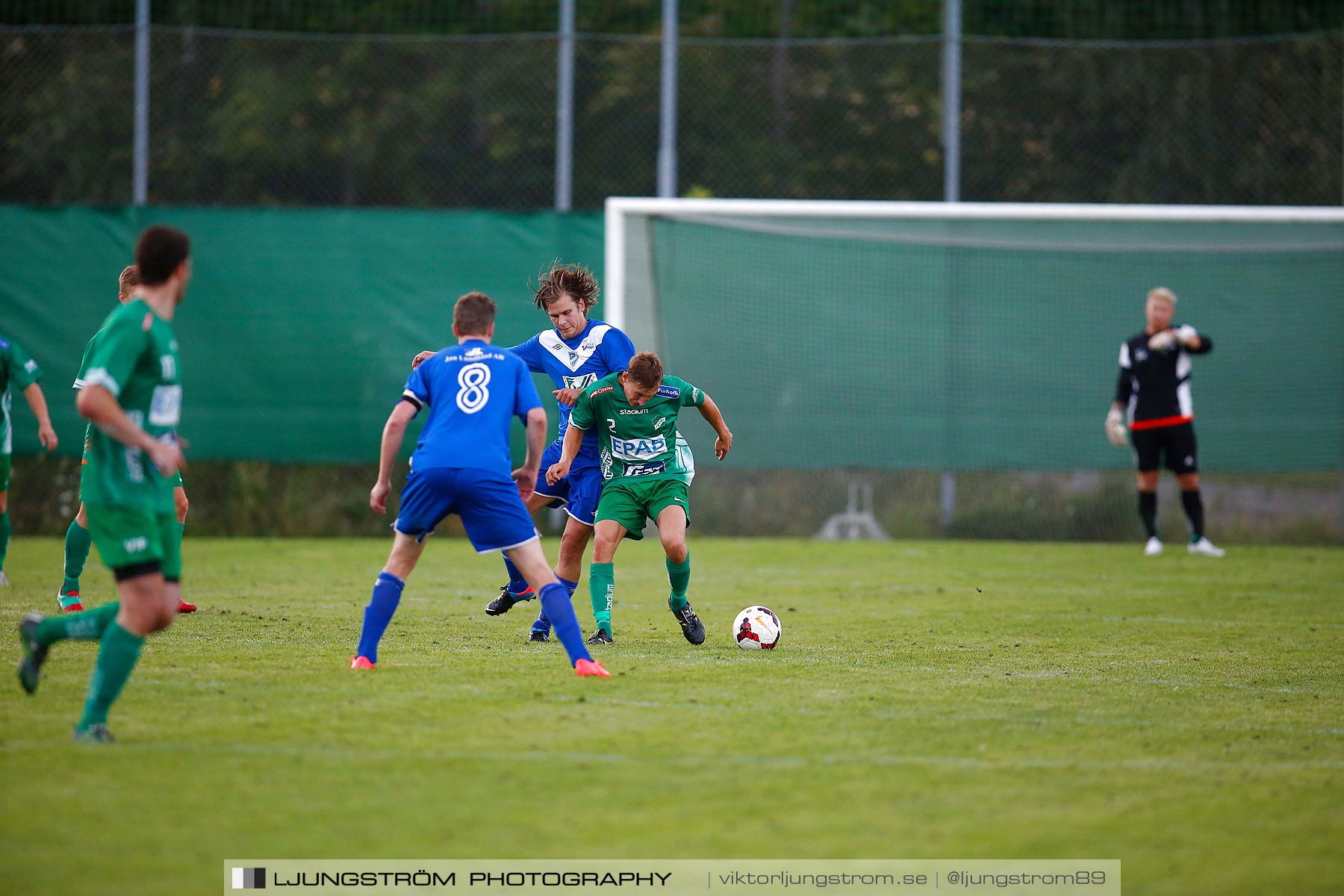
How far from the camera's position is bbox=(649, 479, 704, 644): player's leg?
7.56m

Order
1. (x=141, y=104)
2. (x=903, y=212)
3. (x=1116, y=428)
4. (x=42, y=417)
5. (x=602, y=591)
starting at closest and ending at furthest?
(x=602, y=591) < (x=42, y=417) < (x=1116, y=428) < (x=903, y=212) < (x=141, y=104)

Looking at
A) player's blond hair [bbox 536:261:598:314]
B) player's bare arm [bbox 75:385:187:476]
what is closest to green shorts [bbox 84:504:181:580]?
player's bare arm [bbox 75:385:187:476]

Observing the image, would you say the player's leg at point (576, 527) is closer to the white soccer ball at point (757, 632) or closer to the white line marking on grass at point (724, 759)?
the white soccer ball at point (757, 632)

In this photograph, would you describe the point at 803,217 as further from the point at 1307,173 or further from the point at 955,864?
the point at 955,864

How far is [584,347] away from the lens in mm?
8109

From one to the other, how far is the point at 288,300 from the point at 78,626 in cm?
1037

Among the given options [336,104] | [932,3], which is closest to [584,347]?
[336,104]

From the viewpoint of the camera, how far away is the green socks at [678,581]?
25.2 ft

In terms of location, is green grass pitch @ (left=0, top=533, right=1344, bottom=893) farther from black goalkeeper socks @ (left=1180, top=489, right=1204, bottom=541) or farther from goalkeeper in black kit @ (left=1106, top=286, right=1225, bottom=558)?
black goalkeeper socks @ (left=1180, top=489, right=1204, bottom=541)

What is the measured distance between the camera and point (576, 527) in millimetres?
7926

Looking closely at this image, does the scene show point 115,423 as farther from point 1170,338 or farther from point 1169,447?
point 1169,447

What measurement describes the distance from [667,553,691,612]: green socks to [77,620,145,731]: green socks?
3.31 m

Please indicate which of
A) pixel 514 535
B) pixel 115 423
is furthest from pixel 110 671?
pixel 514 535

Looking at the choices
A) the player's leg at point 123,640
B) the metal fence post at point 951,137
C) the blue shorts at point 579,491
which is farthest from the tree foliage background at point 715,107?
the player's leg at point 123,640
